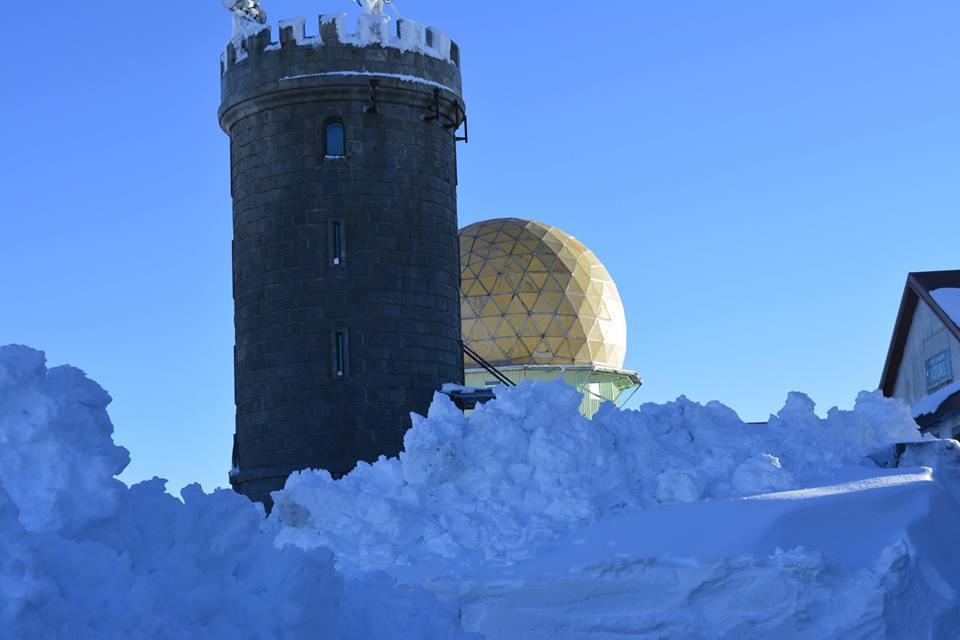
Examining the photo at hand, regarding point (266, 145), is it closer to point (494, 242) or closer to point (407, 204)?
point (407, 204)

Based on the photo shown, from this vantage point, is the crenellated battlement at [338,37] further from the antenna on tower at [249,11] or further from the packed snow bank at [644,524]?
the packed snow bank at [644,524]

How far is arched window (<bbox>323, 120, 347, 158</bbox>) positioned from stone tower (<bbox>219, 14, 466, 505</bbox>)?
2 centimetres

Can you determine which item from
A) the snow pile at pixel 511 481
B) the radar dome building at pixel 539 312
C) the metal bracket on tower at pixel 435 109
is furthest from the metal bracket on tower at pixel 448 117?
the radar dome building at pixel 539 312

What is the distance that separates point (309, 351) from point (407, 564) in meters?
7.59

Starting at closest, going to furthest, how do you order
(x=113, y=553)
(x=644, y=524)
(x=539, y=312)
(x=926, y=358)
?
(x=113, y=553)
(x=644, y=524)
(x=926, y=358)
(x=539, y=312)

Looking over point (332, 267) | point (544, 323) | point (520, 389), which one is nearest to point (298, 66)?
point (332, 267)

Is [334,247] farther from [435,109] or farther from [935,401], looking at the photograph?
[935,401]

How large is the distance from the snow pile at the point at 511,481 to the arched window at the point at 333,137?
688 centimetres

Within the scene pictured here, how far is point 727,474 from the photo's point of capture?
21078 millimetres

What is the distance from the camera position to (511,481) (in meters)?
20.6

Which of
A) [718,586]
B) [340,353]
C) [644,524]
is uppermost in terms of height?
[340,353]

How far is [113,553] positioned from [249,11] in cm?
2081

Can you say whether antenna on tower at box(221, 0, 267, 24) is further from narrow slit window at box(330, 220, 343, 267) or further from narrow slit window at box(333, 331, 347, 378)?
narrow slit window at box(333, 331, 347, 378)

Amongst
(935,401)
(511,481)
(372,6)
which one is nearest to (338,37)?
(372,6)
